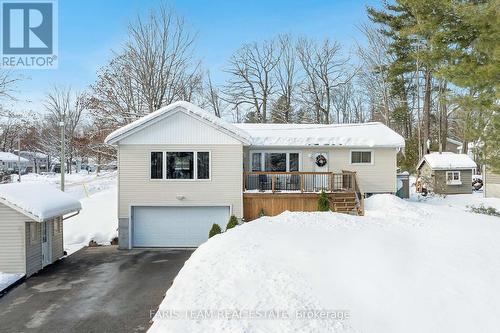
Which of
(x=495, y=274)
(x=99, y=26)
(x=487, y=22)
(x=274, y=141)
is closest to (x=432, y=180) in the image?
(x=274, y=141)

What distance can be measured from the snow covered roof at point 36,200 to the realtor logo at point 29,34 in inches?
223

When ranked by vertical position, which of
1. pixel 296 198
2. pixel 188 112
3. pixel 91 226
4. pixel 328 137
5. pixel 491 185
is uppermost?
pixel 188 112

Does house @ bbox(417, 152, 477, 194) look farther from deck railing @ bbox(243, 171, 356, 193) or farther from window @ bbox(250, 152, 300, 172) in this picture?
window @ bbox(250, 152, 300, 172)

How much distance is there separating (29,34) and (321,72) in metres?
27.0

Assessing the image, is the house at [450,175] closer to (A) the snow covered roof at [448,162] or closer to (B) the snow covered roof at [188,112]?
(A) the snow covered roof at [448,162]

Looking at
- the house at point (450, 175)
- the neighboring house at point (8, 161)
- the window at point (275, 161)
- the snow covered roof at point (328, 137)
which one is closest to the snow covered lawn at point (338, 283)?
the snow covered roof at point (328, 137)

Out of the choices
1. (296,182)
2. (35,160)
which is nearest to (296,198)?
(296,182)

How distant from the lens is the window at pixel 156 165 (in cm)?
1741

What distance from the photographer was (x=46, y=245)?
14734 mm

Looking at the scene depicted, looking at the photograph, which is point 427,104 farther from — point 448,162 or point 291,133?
point 291,133

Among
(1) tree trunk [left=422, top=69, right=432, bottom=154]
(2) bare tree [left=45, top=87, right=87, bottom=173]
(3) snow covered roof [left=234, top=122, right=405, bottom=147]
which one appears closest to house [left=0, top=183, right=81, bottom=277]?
(3) snow covered roof [left=234, top=122, right=405, bottom=147]

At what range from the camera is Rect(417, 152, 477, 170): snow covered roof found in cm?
2822

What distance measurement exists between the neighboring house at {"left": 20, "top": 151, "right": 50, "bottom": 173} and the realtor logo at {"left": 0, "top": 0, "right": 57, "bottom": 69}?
176 ft

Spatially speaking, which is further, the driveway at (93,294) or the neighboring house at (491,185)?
the neighboring house at (491,185)
